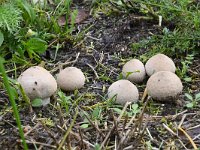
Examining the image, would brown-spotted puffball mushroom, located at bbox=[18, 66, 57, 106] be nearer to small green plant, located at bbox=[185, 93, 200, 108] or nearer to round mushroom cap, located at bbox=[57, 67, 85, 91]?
round mushroom cap, located at bbox=[57, 67, 85, 91]

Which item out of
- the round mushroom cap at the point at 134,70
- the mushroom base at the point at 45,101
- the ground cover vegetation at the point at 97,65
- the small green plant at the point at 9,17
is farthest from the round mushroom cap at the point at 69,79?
the small green plant at the point at 9,17

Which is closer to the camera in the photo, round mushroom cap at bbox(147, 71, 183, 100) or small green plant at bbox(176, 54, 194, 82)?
round mushroom cap at bbox(147, 71, 183, 100)

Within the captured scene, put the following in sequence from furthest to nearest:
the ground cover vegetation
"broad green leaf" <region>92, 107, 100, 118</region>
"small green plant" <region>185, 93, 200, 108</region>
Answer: "small green plant" <region>185, 93, 200, 108</region>
"broad green leaf" <region>92, 107, 100, 118</region>
the ground cover vegetation

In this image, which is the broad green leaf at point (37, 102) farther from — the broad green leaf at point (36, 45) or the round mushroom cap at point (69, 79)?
the broad green leaf at point (36, 45)

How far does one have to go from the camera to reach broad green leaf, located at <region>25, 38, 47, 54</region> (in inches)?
109

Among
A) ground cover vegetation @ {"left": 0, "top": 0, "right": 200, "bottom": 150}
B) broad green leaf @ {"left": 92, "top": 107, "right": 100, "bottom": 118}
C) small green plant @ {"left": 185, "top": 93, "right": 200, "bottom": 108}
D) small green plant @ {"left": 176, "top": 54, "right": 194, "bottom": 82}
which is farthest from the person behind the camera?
small green plant @ {"left": 176, "top": 54, "right": 194, "bottom": 82}

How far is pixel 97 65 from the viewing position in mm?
2920

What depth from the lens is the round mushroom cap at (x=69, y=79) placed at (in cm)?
258

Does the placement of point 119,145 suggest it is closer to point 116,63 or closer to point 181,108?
point 181,108

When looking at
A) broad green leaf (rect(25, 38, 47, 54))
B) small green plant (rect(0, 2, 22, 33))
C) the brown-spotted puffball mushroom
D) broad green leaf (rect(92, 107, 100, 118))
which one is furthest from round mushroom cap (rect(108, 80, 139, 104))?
small green plant (rect(0, 2, 22, 33))

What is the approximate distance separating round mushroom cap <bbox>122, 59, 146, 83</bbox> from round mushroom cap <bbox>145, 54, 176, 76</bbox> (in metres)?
0.04

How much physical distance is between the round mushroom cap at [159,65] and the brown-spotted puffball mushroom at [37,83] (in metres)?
0.58

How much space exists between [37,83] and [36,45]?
0.48 m

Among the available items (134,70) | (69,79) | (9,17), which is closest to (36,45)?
(9,17)
